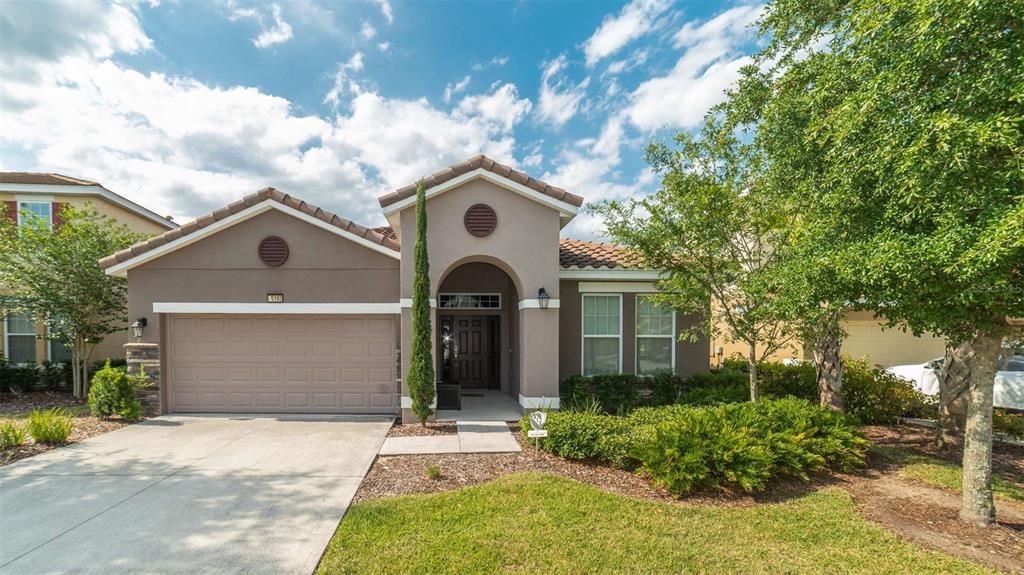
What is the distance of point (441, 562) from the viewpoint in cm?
369

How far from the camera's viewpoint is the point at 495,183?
8.26 m

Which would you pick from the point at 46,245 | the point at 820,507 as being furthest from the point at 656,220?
the point at 46,245

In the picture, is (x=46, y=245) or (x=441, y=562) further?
(x=46, y=245)

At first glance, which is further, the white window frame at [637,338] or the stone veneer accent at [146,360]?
the white window frame at [637,338]

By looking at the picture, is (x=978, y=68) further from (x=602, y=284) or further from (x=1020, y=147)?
(x=602, y=284)

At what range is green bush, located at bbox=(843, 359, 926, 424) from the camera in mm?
8602

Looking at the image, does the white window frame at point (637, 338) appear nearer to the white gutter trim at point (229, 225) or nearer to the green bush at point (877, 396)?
the green bush at point (877, 396)

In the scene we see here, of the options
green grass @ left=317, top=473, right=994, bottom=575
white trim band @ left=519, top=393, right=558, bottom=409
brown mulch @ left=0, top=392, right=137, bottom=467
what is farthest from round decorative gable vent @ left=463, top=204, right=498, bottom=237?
brown mulch @ left=0, top=392, right=137, bottom=467

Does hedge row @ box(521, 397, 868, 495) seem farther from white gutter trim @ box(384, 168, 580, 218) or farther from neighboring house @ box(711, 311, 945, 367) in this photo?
neighboring house @ box(711, 311, 945, 367)

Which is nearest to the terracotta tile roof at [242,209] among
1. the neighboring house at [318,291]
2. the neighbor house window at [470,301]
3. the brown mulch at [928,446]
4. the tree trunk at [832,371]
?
the neighboring house at [318,291]

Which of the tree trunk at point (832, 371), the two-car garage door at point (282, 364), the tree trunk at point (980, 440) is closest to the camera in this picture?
the tree trunk at point (980, 440)

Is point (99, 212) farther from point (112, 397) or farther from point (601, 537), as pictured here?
point (601, 537)

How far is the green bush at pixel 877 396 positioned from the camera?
28.2 ft

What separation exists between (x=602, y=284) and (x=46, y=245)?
13264mm
